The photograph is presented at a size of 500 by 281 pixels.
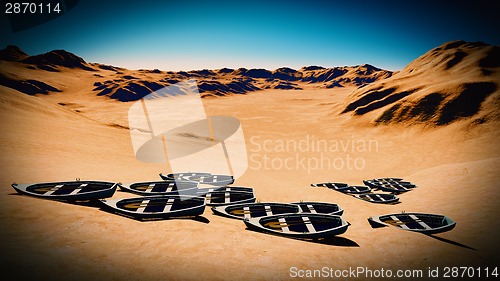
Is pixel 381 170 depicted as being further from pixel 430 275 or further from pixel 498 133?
pixel 430 275

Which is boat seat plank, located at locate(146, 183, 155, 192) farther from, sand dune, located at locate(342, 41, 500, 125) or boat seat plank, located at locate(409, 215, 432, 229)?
sand dune, located at locate(342, 41, 500, 125)

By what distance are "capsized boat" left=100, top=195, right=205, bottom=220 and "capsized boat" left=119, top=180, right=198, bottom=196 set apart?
3.84 ft

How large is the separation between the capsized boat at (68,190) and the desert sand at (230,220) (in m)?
0.49

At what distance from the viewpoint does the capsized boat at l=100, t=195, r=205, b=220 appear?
10781 millimetres

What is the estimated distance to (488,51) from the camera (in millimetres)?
55188

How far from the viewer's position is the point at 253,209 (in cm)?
1361

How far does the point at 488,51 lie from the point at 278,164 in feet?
186

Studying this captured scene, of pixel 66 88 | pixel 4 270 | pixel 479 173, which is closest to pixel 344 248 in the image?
pixel 4 270

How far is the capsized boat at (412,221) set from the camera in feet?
39.8

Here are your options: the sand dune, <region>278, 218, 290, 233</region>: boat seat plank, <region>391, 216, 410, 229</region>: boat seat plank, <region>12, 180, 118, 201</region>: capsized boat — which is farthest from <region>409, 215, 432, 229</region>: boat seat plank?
the sand dune

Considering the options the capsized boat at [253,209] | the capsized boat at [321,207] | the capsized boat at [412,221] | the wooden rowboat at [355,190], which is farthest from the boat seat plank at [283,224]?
the wooden rowboat at [355,190]

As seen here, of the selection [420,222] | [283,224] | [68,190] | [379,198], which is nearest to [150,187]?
[68,190]

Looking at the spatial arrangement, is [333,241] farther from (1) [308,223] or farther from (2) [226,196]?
(2) [226,196]

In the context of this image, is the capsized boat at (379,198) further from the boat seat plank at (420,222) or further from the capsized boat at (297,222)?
the capsized boat at (297,222)
